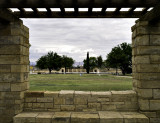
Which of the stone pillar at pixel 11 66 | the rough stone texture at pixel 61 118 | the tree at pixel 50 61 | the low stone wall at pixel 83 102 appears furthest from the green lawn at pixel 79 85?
the tree at pixel 50 61

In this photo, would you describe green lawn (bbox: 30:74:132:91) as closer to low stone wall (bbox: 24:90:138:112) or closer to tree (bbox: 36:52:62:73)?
low stone wall (bbox: 24:90:138:112)

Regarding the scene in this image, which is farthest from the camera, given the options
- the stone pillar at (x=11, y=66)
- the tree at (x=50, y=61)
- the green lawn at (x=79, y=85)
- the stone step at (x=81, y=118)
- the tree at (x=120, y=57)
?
the tree at (x=50, y=61)

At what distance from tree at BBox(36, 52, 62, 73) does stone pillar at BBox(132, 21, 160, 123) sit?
61.4 meters

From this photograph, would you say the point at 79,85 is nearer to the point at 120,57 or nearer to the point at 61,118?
the point at 61,118

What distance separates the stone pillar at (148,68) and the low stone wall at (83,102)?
436 millimetres

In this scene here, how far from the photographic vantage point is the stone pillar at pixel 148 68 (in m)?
5.66

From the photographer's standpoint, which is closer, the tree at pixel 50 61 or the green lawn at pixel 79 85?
the green lawn at pixel 79 85

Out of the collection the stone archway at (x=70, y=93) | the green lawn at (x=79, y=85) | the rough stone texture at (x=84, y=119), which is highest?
the stone archway at (x=70, y=93)

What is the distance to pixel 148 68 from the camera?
5.72 meters

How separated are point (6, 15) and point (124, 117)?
5.09 meters

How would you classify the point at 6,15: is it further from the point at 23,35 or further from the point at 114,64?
the point at 114,64

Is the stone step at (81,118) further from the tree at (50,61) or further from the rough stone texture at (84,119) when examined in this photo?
the tree at (50,61)

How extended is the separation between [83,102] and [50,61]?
6176 cm

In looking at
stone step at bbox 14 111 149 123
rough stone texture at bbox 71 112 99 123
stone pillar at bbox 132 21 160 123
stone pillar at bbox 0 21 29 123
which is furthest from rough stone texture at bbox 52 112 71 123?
stone pillar at bbox 132 21 160 123
